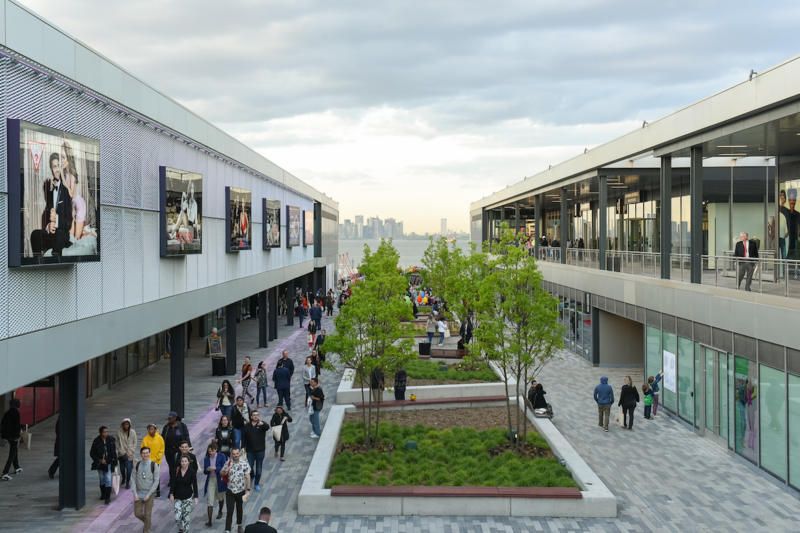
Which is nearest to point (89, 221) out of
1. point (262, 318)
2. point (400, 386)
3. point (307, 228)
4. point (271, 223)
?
point (400, 386)

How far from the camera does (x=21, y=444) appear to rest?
17.9m

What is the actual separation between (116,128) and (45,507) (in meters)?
7.58

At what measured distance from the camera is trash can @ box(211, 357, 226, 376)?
27.3 meters

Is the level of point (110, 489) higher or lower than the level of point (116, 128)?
lower

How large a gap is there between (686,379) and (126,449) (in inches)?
579

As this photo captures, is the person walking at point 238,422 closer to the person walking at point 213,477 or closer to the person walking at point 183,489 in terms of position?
the person walking at point 213,477

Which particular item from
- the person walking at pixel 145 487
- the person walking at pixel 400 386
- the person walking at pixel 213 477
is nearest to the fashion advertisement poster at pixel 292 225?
the person walking at pixel 400 386

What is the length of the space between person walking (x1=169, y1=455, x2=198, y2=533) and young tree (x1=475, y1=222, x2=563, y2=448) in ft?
26.0

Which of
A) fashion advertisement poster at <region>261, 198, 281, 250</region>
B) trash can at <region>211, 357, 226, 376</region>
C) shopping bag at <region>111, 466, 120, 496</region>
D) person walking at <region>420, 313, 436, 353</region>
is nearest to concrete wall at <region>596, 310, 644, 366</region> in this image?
person walking at <region>420, 313, 436, 353</region>

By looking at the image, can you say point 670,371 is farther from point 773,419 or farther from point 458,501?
point 458,501

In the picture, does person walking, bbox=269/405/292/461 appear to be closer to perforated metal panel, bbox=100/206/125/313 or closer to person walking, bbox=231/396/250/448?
person walking, bbox=231/396/250/448

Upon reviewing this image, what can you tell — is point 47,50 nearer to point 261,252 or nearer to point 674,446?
A: point 674,446

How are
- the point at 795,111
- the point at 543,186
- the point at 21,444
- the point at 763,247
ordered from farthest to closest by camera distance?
the point at 543,186
the point at 763,247
the point at 21,444
the point at 795,111

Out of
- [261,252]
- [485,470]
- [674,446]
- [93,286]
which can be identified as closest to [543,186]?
[261,252]
